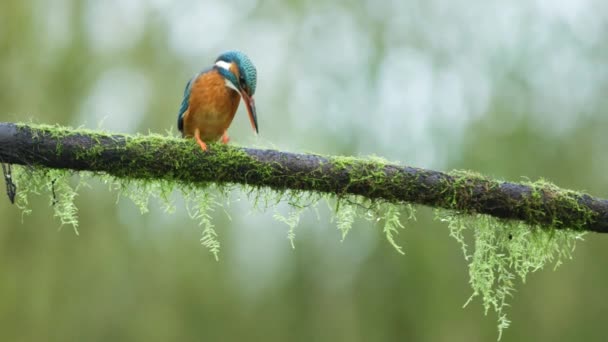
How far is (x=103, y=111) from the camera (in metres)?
5.44

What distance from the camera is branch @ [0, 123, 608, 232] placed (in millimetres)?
1885

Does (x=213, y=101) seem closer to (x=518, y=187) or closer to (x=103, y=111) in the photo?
(x=518, y=187)

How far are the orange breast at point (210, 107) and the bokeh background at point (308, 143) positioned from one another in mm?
1723

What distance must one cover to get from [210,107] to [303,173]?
1341mm

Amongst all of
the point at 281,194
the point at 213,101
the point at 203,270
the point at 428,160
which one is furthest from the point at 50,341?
the point at 281,194

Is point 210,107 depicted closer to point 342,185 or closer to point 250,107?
point 250,107

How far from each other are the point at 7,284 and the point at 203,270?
4.41 feet

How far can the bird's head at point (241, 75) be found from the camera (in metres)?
3.01

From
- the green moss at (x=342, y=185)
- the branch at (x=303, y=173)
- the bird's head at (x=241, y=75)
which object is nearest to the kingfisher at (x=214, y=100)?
the bird's head at (x=241, y=75)

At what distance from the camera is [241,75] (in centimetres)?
305

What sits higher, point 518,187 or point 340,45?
point 340,45

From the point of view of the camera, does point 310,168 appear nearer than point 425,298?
Yes

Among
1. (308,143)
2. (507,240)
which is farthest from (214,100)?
(308,143)

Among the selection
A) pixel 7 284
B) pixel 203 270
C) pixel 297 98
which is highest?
pixel 297 98
